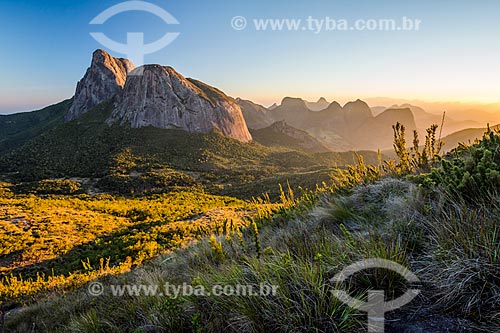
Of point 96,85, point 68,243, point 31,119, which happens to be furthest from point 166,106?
point 31,119

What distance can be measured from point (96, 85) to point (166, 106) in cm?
4815

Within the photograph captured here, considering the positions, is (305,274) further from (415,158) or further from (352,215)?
(415,158)

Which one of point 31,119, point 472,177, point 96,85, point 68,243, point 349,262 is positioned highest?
point 96,85

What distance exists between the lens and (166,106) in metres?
90.6

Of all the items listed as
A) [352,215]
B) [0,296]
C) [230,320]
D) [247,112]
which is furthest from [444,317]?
[247,112]

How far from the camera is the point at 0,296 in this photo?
25.9 feet

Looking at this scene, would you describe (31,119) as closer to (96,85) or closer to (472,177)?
(96,85)

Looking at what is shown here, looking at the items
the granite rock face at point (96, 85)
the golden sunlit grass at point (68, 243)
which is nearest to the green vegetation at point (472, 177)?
the golden sunlit grass at point (68, 243)

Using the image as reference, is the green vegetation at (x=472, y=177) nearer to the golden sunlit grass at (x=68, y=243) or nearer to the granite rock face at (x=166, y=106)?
the golden sunlit grass at (x=68, y=243)

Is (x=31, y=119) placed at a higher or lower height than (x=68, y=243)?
higher

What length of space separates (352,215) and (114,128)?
91.4m

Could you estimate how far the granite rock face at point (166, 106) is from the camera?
289 ft

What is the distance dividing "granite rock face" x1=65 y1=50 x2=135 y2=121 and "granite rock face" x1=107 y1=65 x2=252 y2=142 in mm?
24663

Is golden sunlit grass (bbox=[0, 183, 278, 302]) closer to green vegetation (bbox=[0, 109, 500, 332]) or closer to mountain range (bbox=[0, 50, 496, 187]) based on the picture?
green vegetation (bbox=[0, 109, 500, 332])
